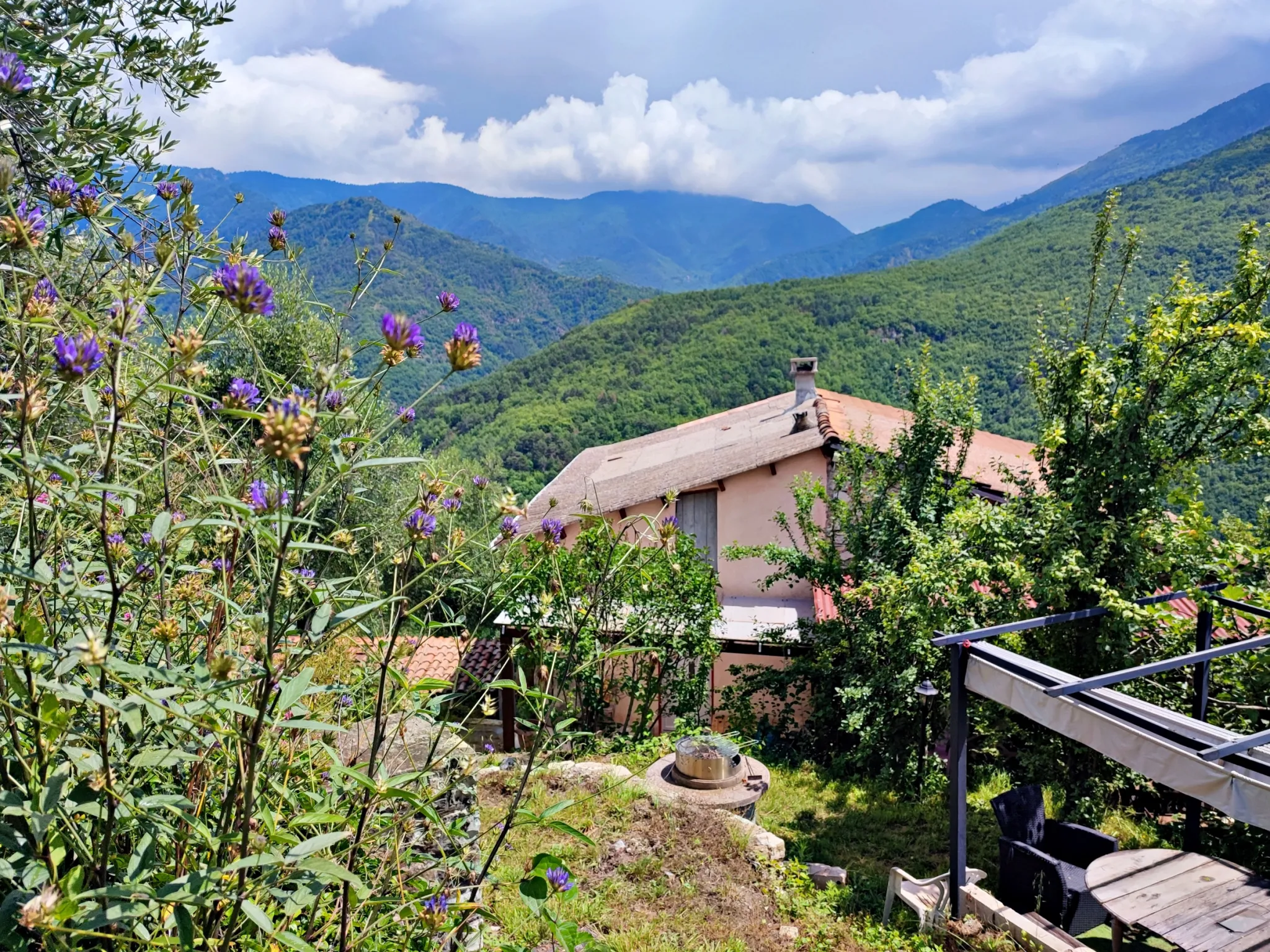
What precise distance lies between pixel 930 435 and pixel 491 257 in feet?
467

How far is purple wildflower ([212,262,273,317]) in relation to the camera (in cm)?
106

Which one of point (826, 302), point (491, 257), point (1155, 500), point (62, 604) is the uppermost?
point (491, 257)

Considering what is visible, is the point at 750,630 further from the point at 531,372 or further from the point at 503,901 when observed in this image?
the point at 531,372

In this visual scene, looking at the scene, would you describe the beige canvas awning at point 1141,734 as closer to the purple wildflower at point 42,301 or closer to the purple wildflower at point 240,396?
the purple wildflower at point 240,396

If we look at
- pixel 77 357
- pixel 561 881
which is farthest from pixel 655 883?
pixel 77 357

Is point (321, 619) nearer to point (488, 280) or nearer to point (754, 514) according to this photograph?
point (754, 514)

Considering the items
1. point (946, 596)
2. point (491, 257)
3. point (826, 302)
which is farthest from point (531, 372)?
point (491, 257)

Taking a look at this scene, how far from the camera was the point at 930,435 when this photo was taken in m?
8.27

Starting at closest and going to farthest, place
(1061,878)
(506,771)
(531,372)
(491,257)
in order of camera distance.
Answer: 1. (1061,878)
2. (506,771)
3. (531,372)
4. (491,257)

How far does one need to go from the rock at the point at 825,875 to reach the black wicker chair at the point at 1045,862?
1028 mm

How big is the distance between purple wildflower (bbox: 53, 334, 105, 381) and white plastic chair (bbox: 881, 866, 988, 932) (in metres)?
5.44

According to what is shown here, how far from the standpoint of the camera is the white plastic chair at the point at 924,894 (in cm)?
503

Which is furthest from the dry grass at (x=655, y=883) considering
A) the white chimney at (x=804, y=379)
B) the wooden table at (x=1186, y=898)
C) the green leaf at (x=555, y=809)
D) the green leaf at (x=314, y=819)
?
the white chimney at (x=804, y=379)

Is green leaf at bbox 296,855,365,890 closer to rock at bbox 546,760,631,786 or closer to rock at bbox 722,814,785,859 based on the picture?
rock at bbox 722,814,785,859
